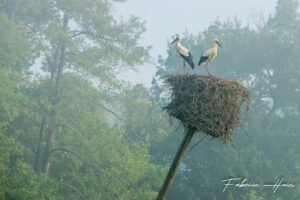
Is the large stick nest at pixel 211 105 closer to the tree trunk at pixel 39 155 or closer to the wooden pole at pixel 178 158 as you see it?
the wooden pole at pixel 178 158

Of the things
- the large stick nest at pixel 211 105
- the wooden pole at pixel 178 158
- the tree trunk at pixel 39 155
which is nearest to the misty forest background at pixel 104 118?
the tree trunk at pixel 39 155

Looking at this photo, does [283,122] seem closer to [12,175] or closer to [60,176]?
[60,176]

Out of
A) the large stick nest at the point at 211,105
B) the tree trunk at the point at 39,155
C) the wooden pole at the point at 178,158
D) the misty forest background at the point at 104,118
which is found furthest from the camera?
the tree trunk at the point at 39,155

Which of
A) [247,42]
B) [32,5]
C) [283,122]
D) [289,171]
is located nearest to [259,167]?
[289,171]

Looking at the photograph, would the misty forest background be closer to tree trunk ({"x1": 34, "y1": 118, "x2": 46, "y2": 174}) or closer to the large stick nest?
tree trunk ({"x1": 34, "y1": 118, "x2": 46, "y2": 174})

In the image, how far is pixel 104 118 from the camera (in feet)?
65.3

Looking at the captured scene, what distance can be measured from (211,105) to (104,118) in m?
13.4

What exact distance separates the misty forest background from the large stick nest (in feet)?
29.8

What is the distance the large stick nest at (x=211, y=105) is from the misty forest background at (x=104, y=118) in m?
9.07

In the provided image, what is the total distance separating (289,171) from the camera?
16.6 m

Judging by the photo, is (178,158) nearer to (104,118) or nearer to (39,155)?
(39,155)

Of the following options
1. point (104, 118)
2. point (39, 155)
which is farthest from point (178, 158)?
point (104, 118)

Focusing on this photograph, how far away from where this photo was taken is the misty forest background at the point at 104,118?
16531mm

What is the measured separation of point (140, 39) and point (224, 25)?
842cm
